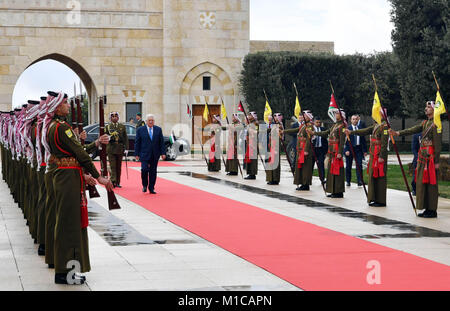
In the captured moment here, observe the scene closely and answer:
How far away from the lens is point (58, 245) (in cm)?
791

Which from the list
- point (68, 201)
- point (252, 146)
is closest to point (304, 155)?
point (252, 146)

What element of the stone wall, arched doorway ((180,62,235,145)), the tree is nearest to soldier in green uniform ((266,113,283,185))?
the tree

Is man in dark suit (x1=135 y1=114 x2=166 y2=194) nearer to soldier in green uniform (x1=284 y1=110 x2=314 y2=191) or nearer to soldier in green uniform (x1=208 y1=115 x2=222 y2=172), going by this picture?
soldier in green uniform (x1=284 y1=110 x2=314 y2=191)

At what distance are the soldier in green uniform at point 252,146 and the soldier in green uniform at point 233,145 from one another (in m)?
1.04

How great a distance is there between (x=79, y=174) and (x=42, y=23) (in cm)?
3356

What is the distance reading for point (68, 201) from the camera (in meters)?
7.91

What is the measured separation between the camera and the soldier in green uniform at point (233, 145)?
23.3 m

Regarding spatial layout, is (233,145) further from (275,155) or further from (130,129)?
(130,129)

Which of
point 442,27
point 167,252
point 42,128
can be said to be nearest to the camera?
point 42,128

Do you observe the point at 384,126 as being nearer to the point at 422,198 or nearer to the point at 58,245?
the point at 422,198

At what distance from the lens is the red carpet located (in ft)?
26.3

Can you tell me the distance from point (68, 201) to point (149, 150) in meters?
10.0

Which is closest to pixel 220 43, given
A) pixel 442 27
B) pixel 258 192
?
pixel 442 27

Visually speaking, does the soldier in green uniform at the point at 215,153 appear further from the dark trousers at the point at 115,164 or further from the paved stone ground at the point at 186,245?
the paved stone ground at the point at 186,245
